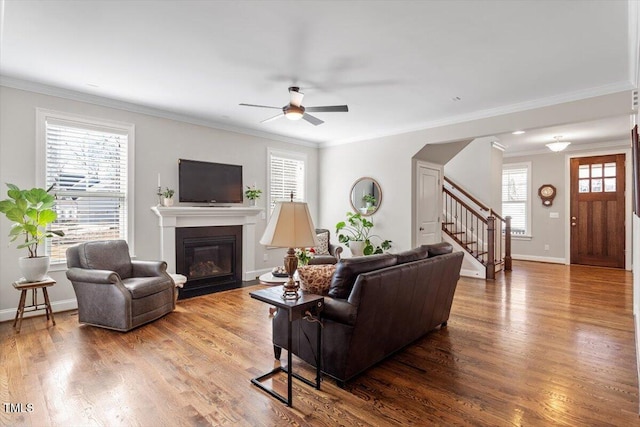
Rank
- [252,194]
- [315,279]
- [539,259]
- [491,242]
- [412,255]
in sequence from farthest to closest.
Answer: [539,259], [491,242], [252,194], [412,255], [315,279]

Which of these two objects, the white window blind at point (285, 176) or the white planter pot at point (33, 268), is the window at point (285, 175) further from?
the white planter pot at point (33, 268)

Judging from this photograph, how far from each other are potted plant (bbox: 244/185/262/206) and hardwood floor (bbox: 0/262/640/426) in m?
2.36

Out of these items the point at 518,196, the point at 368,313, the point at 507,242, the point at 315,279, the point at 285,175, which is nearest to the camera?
the point at 368,313

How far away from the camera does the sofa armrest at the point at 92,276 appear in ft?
11.1

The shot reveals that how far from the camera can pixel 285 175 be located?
6633mm

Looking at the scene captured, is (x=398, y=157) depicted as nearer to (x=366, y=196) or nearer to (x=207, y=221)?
(x=366, y=196)

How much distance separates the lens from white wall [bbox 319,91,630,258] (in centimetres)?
404

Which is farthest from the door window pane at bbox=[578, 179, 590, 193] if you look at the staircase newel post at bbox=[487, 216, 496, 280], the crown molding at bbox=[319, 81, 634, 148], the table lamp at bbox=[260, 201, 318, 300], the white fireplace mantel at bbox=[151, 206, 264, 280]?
the table lamp at bbox=[260, 201, 318, 300]

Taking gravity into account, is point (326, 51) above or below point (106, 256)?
above

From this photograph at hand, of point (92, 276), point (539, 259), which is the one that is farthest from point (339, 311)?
point (539, 259)

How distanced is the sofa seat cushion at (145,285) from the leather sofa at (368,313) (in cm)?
170

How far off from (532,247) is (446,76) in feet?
20.3

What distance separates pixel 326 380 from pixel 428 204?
4322mm

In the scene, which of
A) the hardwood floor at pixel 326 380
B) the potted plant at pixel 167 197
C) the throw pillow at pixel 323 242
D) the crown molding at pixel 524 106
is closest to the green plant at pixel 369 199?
the throw pillow at pixel 323 242
